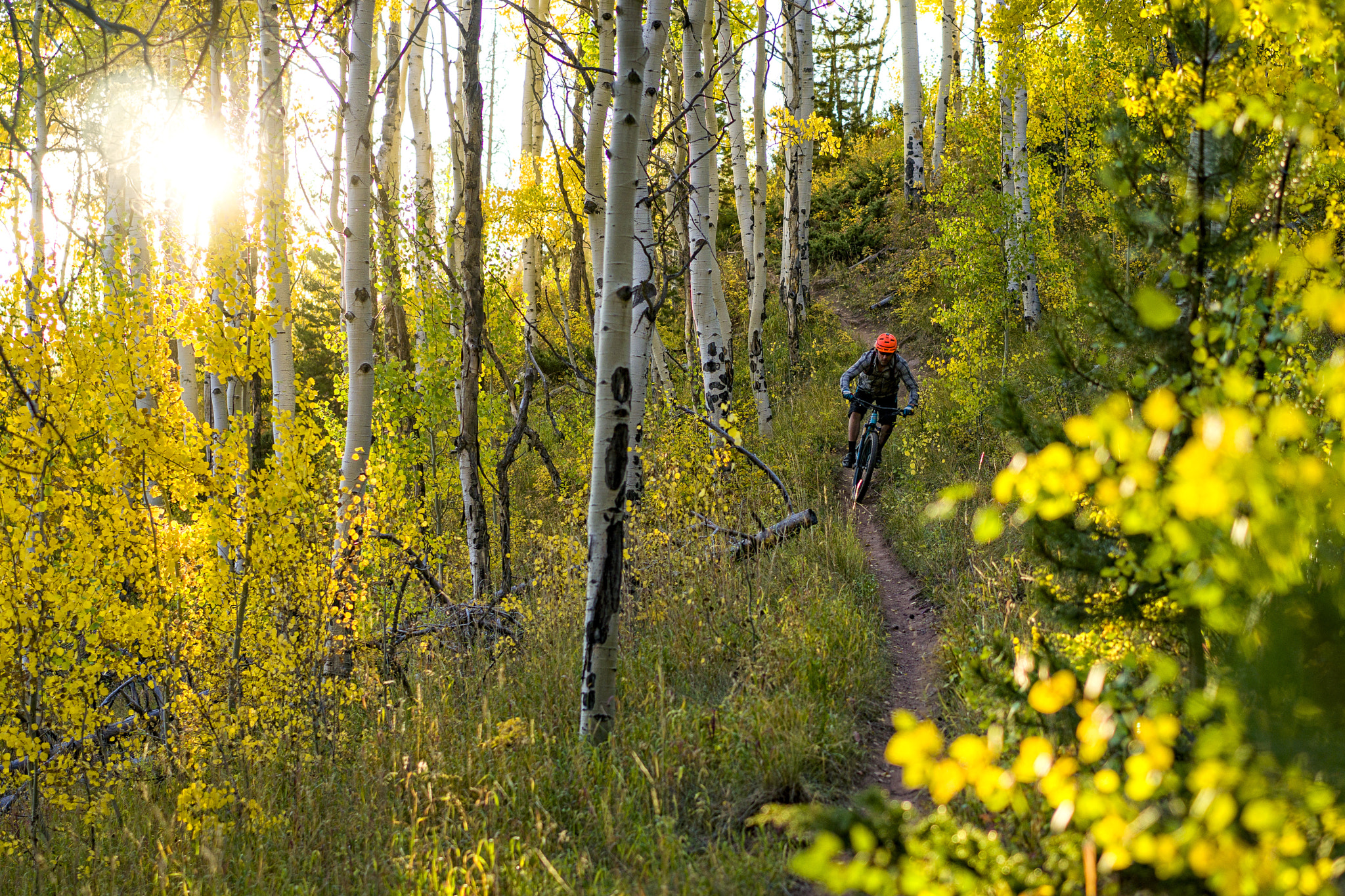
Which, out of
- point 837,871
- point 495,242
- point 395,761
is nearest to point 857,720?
point 395,761

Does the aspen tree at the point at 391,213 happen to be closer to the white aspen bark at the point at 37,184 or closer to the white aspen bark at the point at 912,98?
the white aspen bark at the point at 37,184

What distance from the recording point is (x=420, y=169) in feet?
44.2

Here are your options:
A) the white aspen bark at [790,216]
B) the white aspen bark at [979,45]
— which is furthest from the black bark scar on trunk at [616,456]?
the white aspen bark at [979,45]

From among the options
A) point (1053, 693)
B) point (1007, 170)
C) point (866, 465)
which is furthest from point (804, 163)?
point (1053, 693)

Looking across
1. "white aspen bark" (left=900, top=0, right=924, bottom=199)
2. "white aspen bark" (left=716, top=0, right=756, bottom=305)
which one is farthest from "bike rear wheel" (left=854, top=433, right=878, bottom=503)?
"white aspen bark" (left=900, top=0, right=924, bottom=199)

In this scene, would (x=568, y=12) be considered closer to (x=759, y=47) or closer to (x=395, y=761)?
(x=759, y=47)

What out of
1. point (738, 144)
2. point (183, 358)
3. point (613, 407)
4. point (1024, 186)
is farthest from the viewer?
point (1024, 186)

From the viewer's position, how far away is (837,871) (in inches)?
48.4

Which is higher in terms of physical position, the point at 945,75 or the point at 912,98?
the point at 945,75

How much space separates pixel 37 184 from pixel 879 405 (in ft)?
36.7

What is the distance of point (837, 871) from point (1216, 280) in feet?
7.39

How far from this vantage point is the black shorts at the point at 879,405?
842cm

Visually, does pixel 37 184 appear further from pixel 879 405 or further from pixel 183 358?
pixel 879 405

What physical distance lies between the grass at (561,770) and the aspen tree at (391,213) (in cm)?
541
